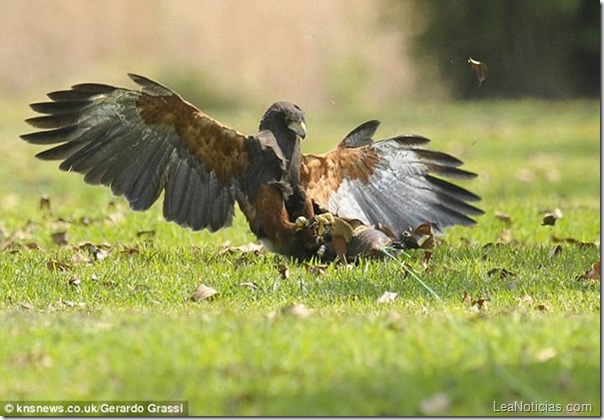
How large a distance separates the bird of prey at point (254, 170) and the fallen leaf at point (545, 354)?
281 cm

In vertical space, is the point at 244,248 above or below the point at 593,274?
above

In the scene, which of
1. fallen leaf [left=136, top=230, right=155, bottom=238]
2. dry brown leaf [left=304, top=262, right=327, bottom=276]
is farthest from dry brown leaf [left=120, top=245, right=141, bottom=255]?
dry brown leaf [left=304, top=262, right=327, bottom=276]

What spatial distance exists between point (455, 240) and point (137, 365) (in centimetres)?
437

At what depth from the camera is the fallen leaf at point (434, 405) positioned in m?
4.64

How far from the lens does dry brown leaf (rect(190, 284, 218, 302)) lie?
6883 millimetres

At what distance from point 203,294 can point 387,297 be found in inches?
40.3

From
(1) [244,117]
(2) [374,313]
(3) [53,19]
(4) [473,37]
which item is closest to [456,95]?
(4) [473,37]

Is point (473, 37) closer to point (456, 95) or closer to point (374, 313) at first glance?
point (456, 95)

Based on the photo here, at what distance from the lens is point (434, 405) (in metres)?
4.66

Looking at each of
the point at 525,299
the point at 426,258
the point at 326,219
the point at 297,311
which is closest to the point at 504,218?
the point at 426,258

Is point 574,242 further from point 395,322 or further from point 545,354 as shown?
point 545,354

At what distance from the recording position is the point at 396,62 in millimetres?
27516

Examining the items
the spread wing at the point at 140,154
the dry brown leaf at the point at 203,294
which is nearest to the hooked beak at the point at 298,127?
the spread wing at the point at 140,154

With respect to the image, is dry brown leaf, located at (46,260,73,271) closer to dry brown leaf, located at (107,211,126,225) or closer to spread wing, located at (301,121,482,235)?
spread wing, located at (301,121,482,235)
